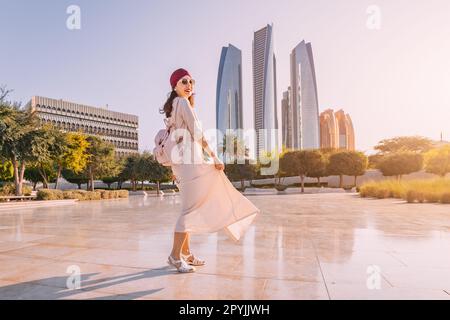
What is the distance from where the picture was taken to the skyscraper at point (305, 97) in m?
148

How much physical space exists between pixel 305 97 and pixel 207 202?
154373 millimetres

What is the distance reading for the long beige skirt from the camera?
3.46 m

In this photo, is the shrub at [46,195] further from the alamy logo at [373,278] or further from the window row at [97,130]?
the window row at [97,130]

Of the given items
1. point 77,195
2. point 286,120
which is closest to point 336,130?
point 286,120

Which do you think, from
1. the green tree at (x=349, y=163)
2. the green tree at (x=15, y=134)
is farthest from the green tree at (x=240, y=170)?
the green tree at (x=15, y=134)

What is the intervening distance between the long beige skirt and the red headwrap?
92 cm

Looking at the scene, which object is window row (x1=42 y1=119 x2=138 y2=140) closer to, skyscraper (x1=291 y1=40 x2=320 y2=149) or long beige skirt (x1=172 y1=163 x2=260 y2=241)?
skyscraper (x1=291 y1=40 x2=320 y2=149)

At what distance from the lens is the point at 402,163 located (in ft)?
142

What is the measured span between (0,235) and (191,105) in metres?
5.03

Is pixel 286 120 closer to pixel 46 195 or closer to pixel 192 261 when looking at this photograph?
pixel 46 195
